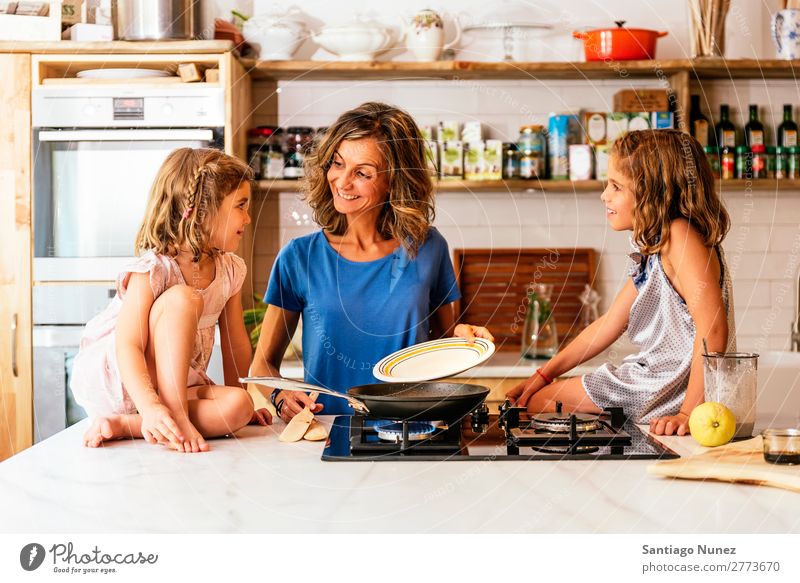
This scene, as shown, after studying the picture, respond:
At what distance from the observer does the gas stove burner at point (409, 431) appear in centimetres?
128

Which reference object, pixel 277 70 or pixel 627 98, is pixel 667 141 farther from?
pixel 277 70

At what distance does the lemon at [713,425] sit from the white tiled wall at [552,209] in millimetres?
1912

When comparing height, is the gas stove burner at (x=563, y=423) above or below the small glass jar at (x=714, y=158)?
below

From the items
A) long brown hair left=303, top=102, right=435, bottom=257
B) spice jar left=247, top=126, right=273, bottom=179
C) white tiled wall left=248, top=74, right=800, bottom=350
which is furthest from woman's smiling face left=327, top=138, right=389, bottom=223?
white tiled wall left=248, top=74, right=800, bottom=350

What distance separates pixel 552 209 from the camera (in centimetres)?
317

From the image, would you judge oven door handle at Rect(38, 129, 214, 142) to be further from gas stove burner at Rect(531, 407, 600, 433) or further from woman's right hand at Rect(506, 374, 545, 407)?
gas stove burner at Rect(531, 407, 600, 433)

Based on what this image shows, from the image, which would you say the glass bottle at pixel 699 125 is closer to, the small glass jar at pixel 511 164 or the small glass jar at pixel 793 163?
the small glass jar at pixel 793 163

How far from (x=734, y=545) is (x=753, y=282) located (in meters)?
2.44

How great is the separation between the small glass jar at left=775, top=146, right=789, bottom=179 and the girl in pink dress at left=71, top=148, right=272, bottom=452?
6.79ft

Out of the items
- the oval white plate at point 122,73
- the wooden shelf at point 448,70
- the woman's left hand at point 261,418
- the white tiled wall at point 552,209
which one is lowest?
the woman's left hand at point 261,418

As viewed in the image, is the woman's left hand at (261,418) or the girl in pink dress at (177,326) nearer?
the girl in pink dress at (177,326)

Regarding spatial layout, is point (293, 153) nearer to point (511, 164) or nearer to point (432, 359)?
point (511, 164)

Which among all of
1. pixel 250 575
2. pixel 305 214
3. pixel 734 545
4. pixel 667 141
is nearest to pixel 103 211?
pixel 305 214

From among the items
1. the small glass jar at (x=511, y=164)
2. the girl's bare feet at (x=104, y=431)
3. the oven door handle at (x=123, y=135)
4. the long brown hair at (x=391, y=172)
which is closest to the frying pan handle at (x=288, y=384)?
the girl's bare feet at (x=104, y=431)
